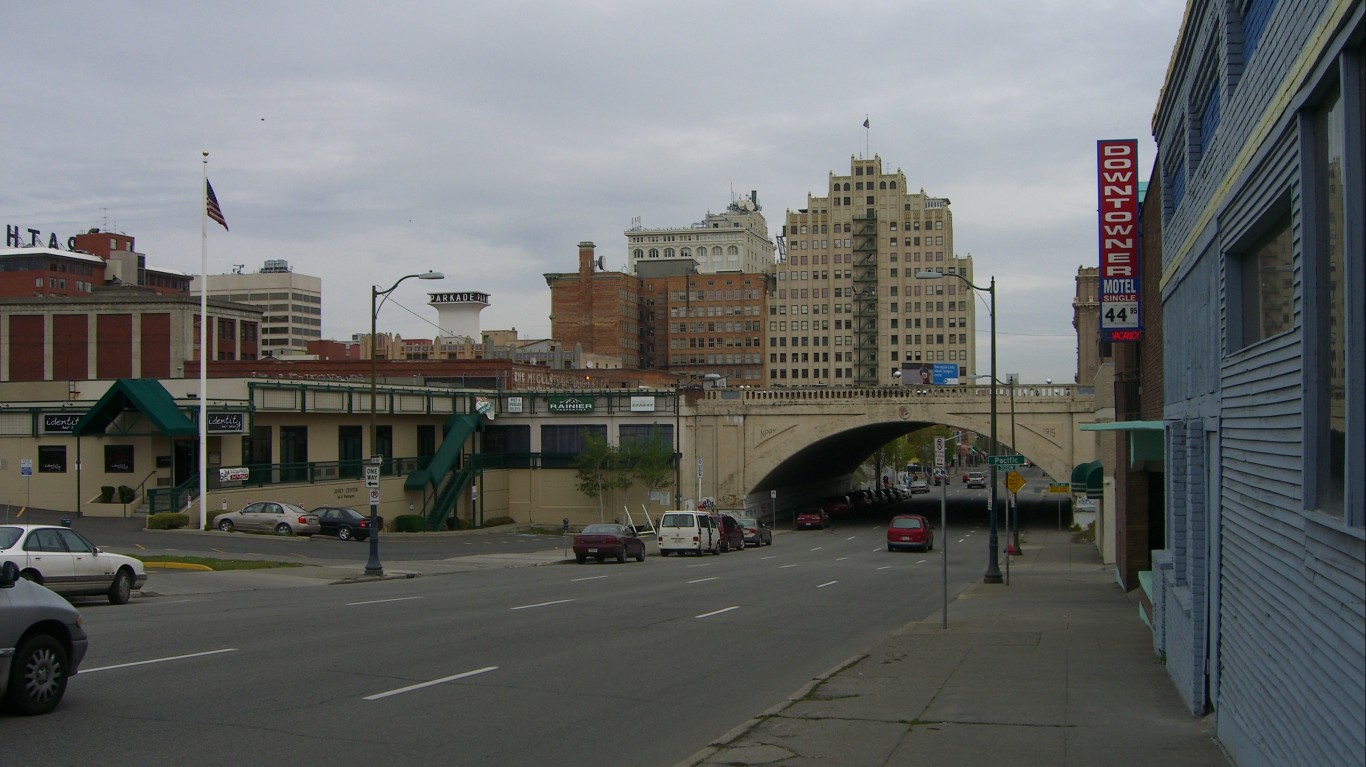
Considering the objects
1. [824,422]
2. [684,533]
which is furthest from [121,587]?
[824,422]

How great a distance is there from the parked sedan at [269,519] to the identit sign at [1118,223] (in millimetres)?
31948

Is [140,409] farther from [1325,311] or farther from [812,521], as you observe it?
[1325,311]

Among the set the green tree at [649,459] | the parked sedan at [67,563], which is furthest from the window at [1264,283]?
the green tree at [649,459]

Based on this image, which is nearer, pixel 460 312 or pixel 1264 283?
pixel 1264 283

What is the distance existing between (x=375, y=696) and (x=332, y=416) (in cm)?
4408

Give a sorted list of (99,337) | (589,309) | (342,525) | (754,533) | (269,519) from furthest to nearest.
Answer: (589,309) < (99,337) < (754,533) < (342,525) < (269,519)

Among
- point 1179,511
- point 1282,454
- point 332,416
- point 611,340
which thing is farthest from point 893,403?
point 611,340

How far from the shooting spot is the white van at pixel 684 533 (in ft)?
145

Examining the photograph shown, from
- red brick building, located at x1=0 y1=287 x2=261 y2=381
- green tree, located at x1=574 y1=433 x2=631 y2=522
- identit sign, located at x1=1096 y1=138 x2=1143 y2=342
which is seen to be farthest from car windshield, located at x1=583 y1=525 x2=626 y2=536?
red brick building, located at x1=0 y1=287 x2=261 y2=381

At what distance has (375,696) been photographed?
12.4 metres

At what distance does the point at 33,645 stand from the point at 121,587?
40.2 ft

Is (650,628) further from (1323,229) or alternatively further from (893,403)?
(893,403)

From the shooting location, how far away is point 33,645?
10.5 meters

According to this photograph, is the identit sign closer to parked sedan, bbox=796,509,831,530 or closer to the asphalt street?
the asphalt street
